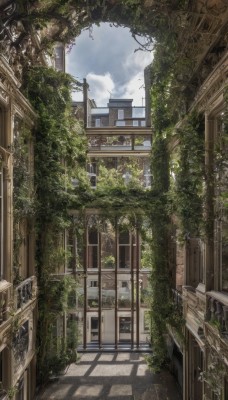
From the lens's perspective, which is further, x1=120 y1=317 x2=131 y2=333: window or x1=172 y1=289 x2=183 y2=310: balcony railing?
x1=120 y1=317 x2=131 y2=333: window

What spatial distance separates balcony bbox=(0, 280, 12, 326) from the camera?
5.55 m

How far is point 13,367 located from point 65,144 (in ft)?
17.7

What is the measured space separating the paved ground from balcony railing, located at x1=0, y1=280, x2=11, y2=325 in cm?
339

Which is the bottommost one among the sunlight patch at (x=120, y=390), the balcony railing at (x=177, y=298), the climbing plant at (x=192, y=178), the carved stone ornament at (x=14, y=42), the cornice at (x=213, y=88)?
the sunlight patch at (x=120, y=390)

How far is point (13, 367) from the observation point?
6168mm

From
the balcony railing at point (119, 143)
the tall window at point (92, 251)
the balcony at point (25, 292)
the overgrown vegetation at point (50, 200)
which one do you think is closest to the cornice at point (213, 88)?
the overgrown vegetation at point (50, 200)

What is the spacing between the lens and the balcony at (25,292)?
21.5 ft

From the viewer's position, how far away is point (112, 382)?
27.8 feet

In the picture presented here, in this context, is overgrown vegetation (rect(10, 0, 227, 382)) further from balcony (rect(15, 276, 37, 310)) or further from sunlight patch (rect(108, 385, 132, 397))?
sunlight patch (rect(108, 385, 132, 397))

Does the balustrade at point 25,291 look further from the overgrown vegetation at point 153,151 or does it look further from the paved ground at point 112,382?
the paved ground at point 112,382

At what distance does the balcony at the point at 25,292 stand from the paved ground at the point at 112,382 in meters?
2.50

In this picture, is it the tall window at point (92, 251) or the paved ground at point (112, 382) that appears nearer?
the paved ground at point (112, 382)

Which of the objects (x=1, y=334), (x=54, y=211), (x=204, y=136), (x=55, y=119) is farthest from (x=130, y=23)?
(x=1, y=334)

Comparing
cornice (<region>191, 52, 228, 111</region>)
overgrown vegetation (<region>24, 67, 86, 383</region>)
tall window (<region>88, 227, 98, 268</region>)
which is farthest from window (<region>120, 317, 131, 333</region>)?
cornice (<region>191, 52, 228, 111</region>)
